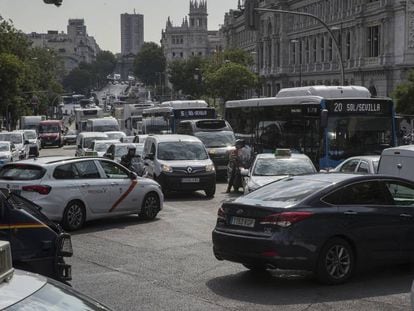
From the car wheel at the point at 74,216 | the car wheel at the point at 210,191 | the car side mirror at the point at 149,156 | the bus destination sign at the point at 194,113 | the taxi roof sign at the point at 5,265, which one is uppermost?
the bus destination sign at the point at 194,113

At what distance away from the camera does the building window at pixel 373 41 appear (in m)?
77.3

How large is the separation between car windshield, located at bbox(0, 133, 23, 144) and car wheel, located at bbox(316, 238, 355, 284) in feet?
113

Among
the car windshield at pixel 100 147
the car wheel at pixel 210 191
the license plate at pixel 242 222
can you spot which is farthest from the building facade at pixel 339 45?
the license plate at pixel 242 222

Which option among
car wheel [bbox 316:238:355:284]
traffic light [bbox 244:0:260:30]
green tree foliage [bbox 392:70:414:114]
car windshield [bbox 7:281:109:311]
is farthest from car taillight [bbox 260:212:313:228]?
green tree foliage [bbox 392:70:414:114]

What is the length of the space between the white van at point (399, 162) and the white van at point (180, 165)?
777 cm

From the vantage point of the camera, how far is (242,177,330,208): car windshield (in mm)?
9766

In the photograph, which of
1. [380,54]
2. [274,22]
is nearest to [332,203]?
[380,54]

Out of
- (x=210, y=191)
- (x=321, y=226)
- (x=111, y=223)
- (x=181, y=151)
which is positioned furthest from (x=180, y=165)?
(x=321, y=226)

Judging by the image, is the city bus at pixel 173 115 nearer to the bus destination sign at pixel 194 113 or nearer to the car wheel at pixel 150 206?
the bus destination sign at pixel 194 113

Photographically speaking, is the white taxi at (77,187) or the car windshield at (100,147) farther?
the car windshield at (100,147)

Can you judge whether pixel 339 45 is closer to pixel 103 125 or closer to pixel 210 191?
pixel 103 125

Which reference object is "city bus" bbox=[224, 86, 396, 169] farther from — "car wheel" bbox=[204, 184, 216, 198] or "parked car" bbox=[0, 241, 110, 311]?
"parked car" bbox=[0, 241, 110, 311]

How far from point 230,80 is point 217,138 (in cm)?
6176

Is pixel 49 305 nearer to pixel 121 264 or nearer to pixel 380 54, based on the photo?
pixel 121 264
